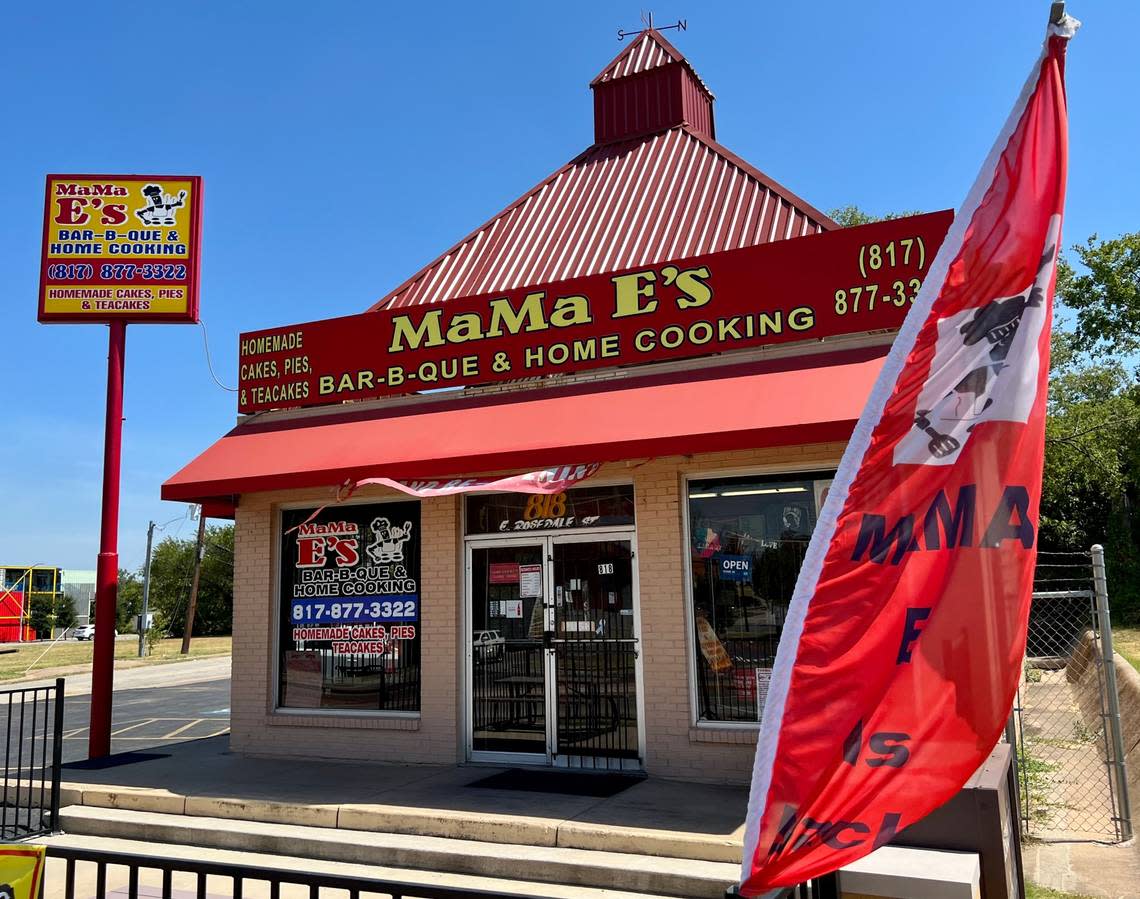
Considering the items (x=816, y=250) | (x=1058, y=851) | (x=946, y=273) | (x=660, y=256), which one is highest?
(x=660, y=256)

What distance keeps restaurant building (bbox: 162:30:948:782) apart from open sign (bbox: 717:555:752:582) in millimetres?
20

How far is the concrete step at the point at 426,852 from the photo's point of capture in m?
6.30

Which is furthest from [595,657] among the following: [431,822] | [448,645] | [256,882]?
[256,882]

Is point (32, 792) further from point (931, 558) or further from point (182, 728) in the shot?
point (931, 558)

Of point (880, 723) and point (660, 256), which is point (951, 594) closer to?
point (880, 723)

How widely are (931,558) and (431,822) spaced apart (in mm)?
6435

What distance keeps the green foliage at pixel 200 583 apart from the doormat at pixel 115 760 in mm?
53156

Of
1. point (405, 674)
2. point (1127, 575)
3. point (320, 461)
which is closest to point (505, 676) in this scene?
A: point (405, 674)

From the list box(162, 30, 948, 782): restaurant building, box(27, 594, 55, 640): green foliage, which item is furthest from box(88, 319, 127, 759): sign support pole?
box(27, 594, 55, 640): green foliage

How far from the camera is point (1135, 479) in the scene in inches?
998

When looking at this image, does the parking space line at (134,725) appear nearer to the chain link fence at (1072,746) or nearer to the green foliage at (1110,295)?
the chain link fence at (1072,746)

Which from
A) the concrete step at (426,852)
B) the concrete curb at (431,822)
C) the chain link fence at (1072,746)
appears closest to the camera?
the concrete step at (426,852)

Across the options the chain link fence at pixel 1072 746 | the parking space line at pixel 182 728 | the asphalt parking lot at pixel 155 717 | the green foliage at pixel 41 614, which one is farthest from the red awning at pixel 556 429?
the green foliage at pixel 41 614

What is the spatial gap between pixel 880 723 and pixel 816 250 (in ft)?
25.3
